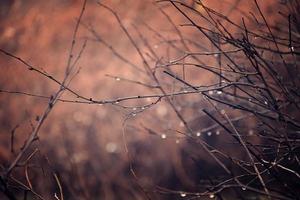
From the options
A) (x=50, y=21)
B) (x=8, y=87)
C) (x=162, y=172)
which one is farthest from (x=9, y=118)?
(x=162, y=172)

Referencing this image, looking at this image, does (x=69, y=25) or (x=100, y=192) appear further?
(x=69, y=25)

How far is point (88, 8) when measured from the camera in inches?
366

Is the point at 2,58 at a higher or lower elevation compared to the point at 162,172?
higher

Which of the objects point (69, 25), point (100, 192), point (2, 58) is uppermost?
point (69, 25)

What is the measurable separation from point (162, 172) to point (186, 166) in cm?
47

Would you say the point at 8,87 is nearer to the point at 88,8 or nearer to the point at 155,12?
the point at 88,8

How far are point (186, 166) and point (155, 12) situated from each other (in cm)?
347

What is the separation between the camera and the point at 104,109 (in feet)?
26.0

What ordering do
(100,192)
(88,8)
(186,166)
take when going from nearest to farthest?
(186,166) < (100,192) < (88,8)

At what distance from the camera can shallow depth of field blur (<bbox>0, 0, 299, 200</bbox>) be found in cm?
616

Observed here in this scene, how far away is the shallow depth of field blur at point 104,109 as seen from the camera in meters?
6.16

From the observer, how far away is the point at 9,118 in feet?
27.4

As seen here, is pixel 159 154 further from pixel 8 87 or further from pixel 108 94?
pixel 8 87

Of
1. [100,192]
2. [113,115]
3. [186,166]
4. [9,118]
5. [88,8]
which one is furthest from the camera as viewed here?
[88,8]
